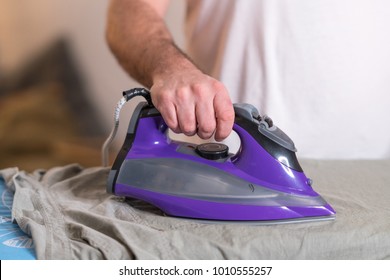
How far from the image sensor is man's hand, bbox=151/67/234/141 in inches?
38.9

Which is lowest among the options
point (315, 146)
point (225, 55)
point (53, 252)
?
point (53, 252)

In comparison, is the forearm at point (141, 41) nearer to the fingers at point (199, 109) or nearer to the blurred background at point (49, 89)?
the fingers at point (199, 109)

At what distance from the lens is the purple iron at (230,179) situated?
0.96 metres

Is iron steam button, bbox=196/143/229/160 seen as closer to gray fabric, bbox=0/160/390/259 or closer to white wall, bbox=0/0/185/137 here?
gray fabric, bbox=0/160/390/259

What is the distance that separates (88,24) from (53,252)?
227 centimetres

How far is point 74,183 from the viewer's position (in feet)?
3.95

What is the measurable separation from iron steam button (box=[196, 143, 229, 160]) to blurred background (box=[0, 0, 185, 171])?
201 cm

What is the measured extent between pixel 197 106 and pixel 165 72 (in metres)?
0.17

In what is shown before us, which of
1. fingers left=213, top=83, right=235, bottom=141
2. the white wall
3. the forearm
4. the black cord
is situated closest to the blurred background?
the white wall

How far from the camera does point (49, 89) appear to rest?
320 cm
